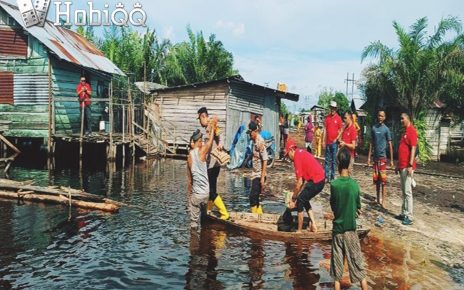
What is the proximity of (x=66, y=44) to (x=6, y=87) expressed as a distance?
3.92 meters

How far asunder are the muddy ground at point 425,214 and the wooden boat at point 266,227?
4.06 ft

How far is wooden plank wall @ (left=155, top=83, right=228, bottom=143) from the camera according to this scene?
2334cm

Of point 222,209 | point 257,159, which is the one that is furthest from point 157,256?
point 257,159

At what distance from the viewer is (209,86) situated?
23.7 metres

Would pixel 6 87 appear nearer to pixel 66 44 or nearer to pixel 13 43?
pixel 13 43

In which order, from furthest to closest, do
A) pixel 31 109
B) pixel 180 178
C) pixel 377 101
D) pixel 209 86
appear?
pixel 377 101 < pixel 209 86 < pixel 31 109 < pixel 180 178

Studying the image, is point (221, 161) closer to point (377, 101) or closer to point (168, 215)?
point (168, 215)

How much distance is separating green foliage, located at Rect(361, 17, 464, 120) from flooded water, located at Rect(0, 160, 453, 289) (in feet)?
59.5

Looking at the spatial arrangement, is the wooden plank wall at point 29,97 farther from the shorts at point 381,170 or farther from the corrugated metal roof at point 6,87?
the shorts at point 381,170

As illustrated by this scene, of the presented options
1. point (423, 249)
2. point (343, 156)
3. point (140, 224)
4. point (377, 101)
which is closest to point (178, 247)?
point (140, 224)

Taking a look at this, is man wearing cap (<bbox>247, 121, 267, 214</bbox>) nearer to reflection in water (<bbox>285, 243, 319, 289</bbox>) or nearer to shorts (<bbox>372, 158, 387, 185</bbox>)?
reflection in water (<bbox>285, 243, 319, 289</bbox>)

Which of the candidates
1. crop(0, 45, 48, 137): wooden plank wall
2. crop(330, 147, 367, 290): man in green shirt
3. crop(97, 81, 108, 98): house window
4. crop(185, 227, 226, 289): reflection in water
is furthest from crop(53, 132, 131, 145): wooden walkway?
crop(330, 147, 367, 290): man in green shirt

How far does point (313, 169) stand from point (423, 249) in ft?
8.27

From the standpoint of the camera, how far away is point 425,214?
10.7 meters
